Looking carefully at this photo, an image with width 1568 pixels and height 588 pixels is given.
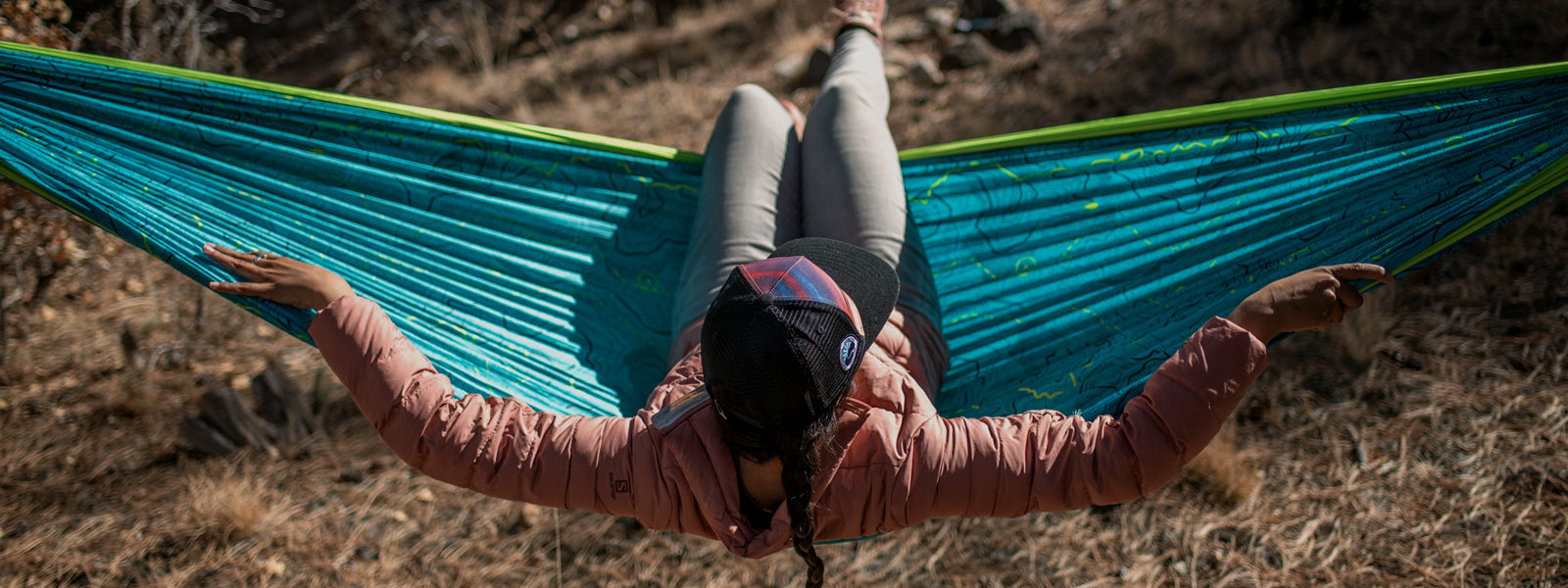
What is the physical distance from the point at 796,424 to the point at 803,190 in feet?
2.61

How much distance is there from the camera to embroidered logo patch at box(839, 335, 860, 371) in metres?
1.12

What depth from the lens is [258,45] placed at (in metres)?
5.63

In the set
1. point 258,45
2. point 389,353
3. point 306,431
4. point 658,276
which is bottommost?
point 306,431

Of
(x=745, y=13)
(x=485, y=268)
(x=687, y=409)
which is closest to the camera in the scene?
(x=687, y=409)

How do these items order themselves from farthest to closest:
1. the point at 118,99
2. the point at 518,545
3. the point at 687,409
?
the point at 518,545
the point at 118,99
the point at 687,409

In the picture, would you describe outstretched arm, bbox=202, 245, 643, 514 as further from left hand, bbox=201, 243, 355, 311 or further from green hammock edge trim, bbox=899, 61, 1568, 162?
green hammock edge trim, bbox=899, 61, 1568, 162

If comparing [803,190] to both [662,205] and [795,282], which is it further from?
[795,282]

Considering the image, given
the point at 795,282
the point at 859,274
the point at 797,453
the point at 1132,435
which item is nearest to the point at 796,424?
the point at 797,453

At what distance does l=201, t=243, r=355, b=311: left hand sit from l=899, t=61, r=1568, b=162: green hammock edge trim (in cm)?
109

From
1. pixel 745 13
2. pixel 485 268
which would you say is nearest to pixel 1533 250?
pixel 485 268

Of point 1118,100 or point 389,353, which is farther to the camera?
point 1118,100

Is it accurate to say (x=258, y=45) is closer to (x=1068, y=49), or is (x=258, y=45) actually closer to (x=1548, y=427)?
(x=1068, y=49)

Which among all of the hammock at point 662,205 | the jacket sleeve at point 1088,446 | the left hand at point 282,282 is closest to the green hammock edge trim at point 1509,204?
the hammock at point 662,205

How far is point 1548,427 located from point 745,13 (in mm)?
3901
